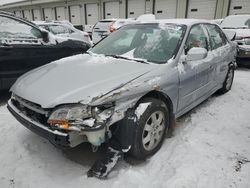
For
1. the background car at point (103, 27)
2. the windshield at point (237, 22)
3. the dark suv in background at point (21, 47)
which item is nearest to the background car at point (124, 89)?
the dark suv in background at point (21, 47)

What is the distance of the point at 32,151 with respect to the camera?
2822 mm

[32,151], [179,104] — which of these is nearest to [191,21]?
[179,104]

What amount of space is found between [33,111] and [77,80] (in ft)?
1.78

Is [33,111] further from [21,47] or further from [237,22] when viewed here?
[237,22]

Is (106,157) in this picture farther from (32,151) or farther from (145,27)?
(145,27)

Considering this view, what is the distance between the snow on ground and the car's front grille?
21.5 inches

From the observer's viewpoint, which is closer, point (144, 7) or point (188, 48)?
point (188, 48)

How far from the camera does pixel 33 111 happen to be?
7.95ft

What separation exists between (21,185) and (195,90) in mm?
2460

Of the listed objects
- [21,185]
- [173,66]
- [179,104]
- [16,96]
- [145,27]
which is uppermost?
[145,27]

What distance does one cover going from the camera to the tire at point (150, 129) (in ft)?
7.99

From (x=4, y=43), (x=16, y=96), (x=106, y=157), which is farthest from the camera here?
(x=4, y=43)

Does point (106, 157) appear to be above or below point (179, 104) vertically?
below

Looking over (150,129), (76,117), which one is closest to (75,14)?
(150,129)
